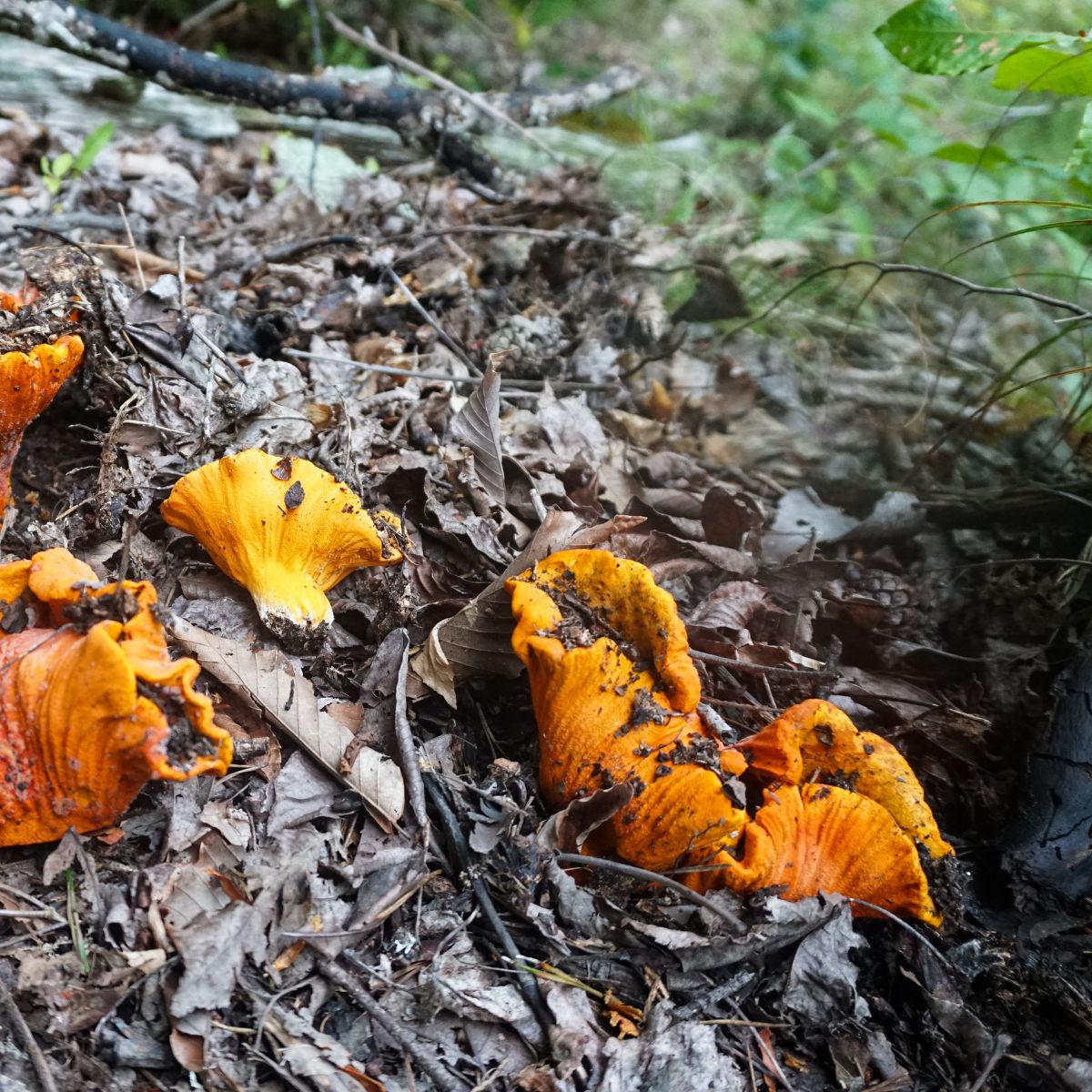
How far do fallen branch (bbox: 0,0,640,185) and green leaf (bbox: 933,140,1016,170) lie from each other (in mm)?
2841

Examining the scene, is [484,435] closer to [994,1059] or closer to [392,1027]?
[392,1027]

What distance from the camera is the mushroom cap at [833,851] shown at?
2.51m

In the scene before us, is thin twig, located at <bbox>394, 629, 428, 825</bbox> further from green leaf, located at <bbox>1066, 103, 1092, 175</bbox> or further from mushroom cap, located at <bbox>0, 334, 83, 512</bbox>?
green leaf, located at <bbox>1066, 103, 1092, 175</bbox>

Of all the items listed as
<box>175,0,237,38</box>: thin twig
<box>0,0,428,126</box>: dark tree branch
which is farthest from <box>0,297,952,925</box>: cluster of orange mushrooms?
<box>175,0,237,38</box>: thin twig

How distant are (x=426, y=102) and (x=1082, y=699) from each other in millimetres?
5226

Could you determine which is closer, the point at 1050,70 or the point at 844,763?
the point at 844,763

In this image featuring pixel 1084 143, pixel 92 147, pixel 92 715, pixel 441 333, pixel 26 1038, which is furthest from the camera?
pixel 92 147

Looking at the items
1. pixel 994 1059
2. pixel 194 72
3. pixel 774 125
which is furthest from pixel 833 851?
pixel 774 125

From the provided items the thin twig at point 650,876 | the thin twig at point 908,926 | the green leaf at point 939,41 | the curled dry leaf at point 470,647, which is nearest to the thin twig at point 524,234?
the green leaf at point 939,41

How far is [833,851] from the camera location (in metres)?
2.55

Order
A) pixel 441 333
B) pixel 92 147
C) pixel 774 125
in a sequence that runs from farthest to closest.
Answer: pixel 774 125, pixel 92 147, pixel 441 333

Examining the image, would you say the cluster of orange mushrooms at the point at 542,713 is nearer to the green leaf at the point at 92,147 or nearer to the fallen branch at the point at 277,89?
the green leaf at the point at 92,147

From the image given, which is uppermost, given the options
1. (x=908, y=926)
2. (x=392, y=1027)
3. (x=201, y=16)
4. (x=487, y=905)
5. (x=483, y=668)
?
(x=201, y=16)

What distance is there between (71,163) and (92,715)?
170 inches
